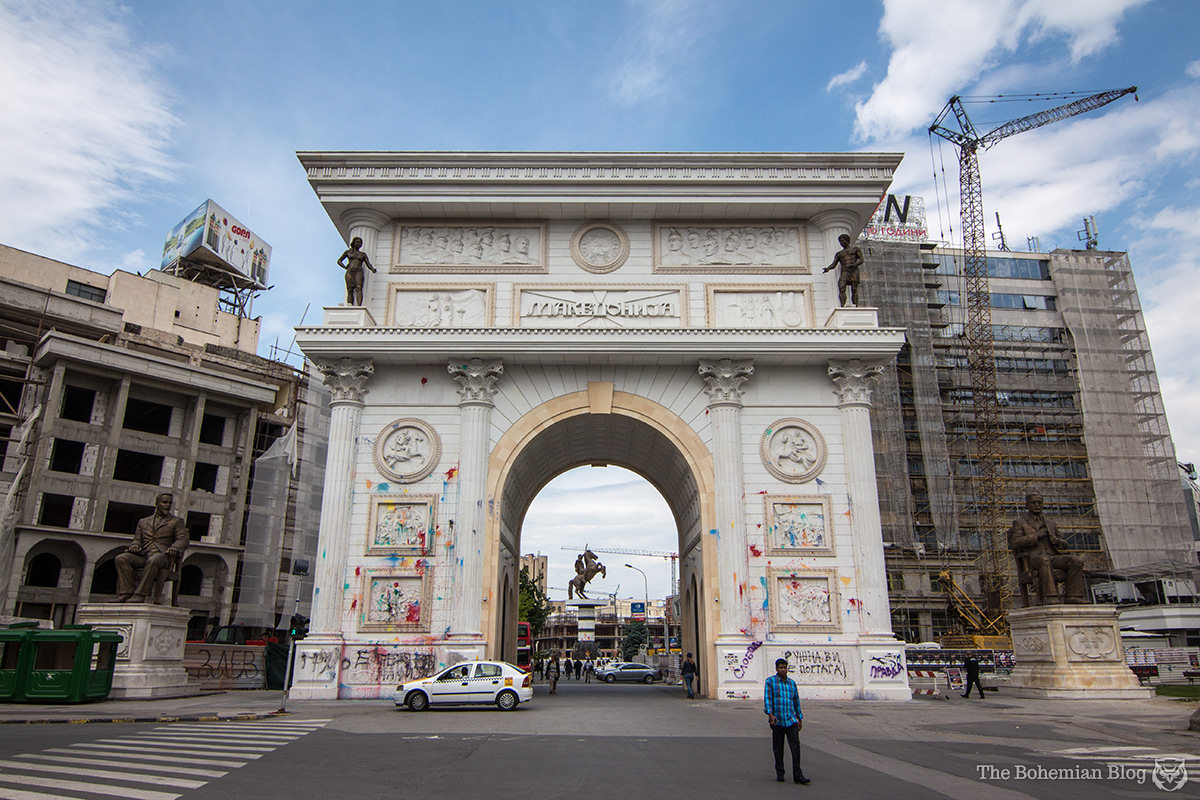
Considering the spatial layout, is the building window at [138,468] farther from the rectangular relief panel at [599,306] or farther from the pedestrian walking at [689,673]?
the pedestrian walking at [689,673]

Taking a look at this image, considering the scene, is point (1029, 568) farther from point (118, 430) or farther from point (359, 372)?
point (118, 430)

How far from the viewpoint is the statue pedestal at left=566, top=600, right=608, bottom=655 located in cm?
12679

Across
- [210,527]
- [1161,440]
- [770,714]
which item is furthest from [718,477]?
[1161,440]

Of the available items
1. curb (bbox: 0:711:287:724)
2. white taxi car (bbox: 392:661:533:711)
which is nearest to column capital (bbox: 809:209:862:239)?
white taxi car (bbox: 392:661:533:711)

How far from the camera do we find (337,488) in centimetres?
2592

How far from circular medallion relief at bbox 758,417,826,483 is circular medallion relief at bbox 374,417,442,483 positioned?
1108 cm

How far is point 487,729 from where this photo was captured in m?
16.6

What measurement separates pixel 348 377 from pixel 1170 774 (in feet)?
77.4

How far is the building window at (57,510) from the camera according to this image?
4375 centimetres

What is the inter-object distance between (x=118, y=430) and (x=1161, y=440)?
75.5m

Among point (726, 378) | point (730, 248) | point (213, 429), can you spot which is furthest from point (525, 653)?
point (730, 248)

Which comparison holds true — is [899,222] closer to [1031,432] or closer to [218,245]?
[1031,432]

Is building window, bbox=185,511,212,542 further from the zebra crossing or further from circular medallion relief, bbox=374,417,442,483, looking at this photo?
the zebra crossing

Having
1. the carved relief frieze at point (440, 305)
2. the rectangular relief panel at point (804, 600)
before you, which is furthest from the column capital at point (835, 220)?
the rectangular relief panel at point (804, 600)
